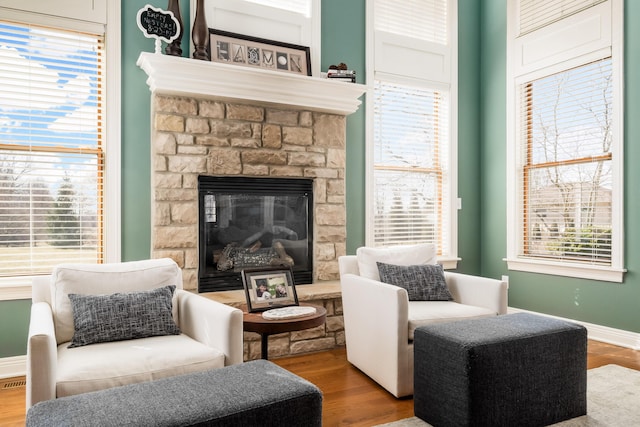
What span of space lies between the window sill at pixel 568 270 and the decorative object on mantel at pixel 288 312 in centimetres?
259

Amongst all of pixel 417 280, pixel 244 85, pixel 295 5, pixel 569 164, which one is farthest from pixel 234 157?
pixel 569 164

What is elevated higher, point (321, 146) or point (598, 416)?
point (321, 146)

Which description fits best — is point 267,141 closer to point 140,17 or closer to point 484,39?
point 140,17

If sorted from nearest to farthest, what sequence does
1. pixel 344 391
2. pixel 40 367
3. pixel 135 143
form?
pixel 40 367, pixel 344 391, pixel 135 143

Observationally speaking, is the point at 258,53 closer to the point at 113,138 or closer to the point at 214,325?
the point at 113,138

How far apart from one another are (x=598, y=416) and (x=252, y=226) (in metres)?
2.58

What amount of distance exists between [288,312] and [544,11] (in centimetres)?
375

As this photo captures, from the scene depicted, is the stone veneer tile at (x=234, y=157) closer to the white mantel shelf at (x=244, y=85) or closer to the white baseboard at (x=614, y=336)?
the white mantel shelf at (x=244, y=85)

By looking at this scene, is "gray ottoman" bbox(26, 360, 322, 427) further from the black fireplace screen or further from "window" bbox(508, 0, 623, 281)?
"window" bbox(508, 0, 623, 281)

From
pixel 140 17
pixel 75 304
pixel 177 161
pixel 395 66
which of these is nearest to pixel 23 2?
pixel 140 17

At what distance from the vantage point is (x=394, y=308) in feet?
8.77

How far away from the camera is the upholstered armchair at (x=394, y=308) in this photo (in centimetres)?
267

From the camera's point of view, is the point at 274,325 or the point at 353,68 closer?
the point at 274,325

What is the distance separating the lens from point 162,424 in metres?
1.42
